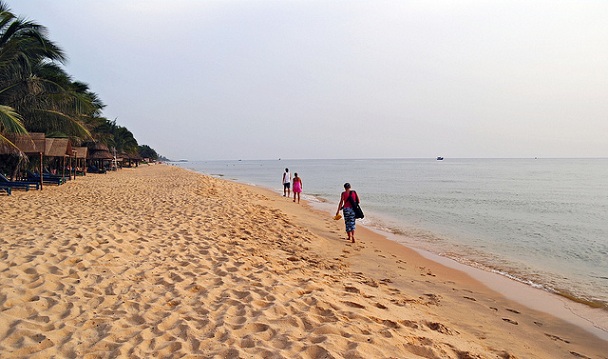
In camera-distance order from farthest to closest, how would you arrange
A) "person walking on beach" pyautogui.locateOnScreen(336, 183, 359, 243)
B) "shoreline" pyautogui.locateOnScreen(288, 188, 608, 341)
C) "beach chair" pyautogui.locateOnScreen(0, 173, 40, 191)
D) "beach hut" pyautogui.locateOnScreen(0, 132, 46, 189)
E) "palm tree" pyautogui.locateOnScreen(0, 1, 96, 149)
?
"beach hut" pyautogui.locateOnScreen(0, 132, 46, 189), "beach chair" pyautogui.locateOnScreen(0, 173, 40, 191), "palm tree" pyautogui.locateOnScreen(0, 1, 96, 149), "person walking on beach" pyautogui.locateOnScreen(336, 183, 359, 243), "shoreline" pyautogui.locateOnScreen(288, 188, 608, 341)

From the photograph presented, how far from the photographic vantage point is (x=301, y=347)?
321 cm

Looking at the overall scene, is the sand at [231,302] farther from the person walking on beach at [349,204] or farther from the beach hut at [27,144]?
the beach hut at [27,144]

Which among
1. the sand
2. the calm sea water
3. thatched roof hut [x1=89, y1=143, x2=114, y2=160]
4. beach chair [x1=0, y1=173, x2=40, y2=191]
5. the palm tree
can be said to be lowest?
the calm sea water

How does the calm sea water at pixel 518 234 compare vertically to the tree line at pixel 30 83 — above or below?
below

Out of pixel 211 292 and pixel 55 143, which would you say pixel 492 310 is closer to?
pixel 211 292

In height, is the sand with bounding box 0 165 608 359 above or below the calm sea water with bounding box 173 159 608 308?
above

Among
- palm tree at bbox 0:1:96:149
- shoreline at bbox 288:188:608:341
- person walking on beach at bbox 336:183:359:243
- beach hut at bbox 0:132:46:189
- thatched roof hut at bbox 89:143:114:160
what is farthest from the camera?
thatched roof hut at bbox 89:143:114:160

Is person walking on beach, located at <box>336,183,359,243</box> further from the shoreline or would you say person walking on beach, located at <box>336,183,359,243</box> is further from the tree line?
the tree line

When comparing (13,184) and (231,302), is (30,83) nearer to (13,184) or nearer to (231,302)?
(13,184)

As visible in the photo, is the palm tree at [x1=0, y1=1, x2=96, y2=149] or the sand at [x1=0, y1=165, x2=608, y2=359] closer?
the sand at [x1=0, y1=165, x2=608, y2=359]

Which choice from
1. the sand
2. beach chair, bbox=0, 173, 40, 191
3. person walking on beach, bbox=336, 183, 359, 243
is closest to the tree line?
beach chair, bbox=0, 173, 40, 191

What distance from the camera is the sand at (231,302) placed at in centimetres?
326

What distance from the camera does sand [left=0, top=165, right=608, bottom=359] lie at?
3.26 metres

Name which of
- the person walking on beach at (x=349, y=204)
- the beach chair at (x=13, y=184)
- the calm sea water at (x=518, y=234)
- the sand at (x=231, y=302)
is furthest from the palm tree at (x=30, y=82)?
the calm sea water at (x=518, y=234)
